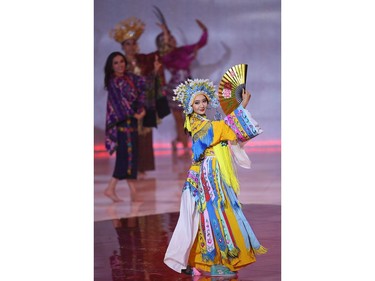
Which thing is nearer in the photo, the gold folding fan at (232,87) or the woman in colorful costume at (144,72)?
the gold folding fan at (232,87)

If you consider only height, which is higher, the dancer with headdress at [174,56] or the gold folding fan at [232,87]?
the dancer with headdress at [174,56]

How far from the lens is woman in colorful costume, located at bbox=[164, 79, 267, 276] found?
5664 mm

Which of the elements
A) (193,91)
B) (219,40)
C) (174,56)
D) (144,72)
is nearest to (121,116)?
(144,72)

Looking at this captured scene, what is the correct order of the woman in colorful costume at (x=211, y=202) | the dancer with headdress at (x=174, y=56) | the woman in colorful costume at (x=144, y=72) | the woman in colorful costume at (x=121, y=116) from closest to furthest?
the woman in colorful costume at (x=211, y=202), the woman in colorful costume at (x=121, y=116), the woman in colorful costume at (x=144, y=72), the dancer with headdress at (x=174, y=56)

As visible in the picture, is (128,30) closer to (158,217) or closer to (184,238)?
(158,217)

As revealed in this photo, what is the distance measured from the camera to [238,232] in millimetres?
5676

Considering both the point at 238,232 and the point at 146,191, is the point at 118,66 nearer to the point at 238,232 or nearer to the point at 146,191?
the point at 146,191

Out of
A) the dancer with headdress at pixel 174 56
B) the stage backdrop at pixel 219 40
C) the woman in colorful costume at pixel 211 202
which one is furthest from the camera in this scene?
the dancer with headdress at pixel 174 56

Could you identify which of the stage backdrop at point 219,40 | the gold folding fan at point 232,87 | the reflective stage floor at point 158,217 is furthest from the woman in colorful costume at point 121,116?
the gold folding fan at point 232,87

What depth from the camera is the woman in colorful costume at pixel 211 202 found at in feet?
18.6

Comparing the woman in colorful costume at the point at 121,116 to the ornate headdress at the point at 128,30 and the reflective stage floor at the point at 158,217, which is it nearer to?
the reflective stage floor at the point at 158,217

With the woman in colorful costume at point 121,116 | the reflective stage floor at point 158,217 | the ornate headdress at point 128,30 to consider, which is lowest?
the reflective stage floor at point 158,217

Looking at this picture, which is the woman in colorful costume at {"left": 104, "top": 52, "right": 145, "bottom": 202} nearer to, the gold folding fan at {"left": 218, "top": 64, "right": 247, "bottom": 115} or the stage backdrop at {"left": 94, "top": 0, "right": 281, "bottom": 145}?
the stage backdrop at {"left": 94, "top": 0, "right": 281, "bottom": 145}

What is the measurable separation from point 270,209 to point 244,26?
255 centimetres
